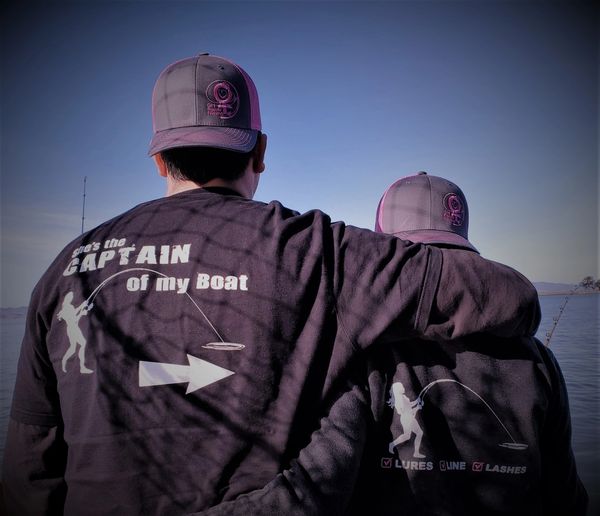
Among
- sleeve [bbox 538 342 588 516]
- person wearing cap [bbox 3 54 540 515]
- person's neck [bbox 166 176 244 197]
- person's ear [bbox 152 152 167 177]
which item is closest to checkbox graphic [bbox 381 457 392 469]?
person wearing cap [bbox 3 54 540 515]

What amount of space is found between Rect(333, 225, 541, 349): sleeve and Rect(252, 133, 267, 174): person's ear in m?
0.73

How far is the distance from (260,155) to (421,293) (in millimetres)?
1133

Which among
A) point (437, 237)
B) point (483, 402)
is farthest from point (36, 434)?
point (437, 237)

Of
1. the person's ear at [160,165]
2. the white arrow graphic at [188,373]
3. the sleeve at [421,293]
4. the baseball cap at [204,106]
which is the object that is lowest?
the white arrow graphic at [188,373]

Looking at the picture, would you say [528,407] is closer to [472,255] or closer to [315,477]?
[472,255]

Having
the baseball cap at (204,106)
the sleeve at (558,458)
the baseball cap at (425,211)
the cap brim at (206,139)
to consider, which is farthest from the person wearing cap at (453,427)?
the baseball cap at (204,106)

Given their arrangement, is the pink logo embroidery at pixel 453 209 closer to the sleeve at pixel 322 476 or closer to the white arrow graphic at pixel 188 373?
the sleeve at pixel 322 476

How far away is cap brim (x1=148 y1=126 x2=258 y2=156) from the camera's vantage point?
74.6 inches

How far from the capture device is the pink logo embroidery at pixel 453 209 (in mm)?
2695

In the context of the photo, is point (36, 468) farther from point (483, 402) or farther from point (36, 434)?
point (483, 402)

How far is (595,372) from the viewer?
13.7m

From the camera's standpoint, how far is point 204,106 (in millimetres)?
2014

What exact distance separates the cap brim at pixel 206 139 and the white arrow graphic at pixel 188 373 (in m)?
0.99

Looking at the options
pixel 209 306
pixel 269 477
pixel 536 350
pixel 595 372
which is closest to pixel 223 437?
pixel 269 477
